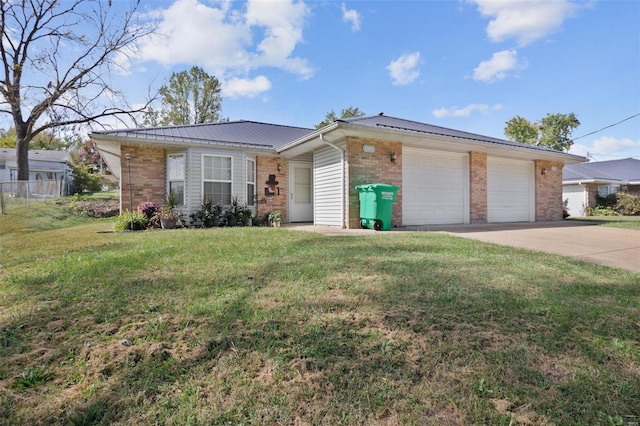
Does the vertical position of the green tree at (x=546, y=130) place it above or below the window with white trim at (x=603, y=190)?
above

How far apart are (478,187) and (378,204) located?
5.06 metres

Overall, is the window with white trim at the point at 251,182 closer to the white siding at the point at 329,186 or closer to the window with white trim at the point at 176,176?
the window with white trim at the point at 176,176

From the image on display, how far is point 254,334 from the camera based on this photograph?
2143 millimetres

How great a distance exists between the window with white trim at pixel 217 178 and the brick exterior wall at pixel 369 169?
14.2 feet

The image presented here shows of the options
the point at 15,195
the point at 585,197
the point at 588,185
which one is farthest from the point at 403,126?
the point at 588,185

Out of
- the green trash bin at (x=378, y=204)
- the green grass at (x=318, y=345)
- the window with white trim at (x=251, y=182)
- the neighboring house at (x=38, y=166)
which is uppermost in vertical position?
the neighboring house at (x=38, y=166)

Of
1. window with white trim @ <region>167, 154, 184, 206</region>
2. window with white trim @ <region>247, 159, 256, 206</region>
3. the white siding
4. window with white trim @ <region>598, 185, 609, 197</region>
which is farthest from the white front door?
window with white trim @ <region>598, 185, 609, 197</region>

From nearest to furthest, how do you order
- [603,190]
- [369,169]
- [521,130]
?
1. [369,169]
2. [603,190]
3. [521,130]

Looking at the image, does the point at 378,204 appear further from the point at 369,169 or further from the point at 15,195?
the point at 15,195

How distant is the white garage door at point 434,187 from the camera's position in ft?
32.5

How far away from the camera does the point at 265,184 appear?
11508 millimetres

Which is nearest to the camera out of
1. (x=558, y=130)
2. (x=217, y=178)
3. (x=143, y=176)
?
(x=143, y=176)

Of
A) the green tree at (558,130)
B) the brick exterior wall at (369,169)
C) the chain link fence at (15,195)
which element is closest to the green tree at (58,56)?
the chain link fence at (15,195)

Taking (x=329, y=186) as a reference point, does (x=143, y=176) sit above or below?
above
